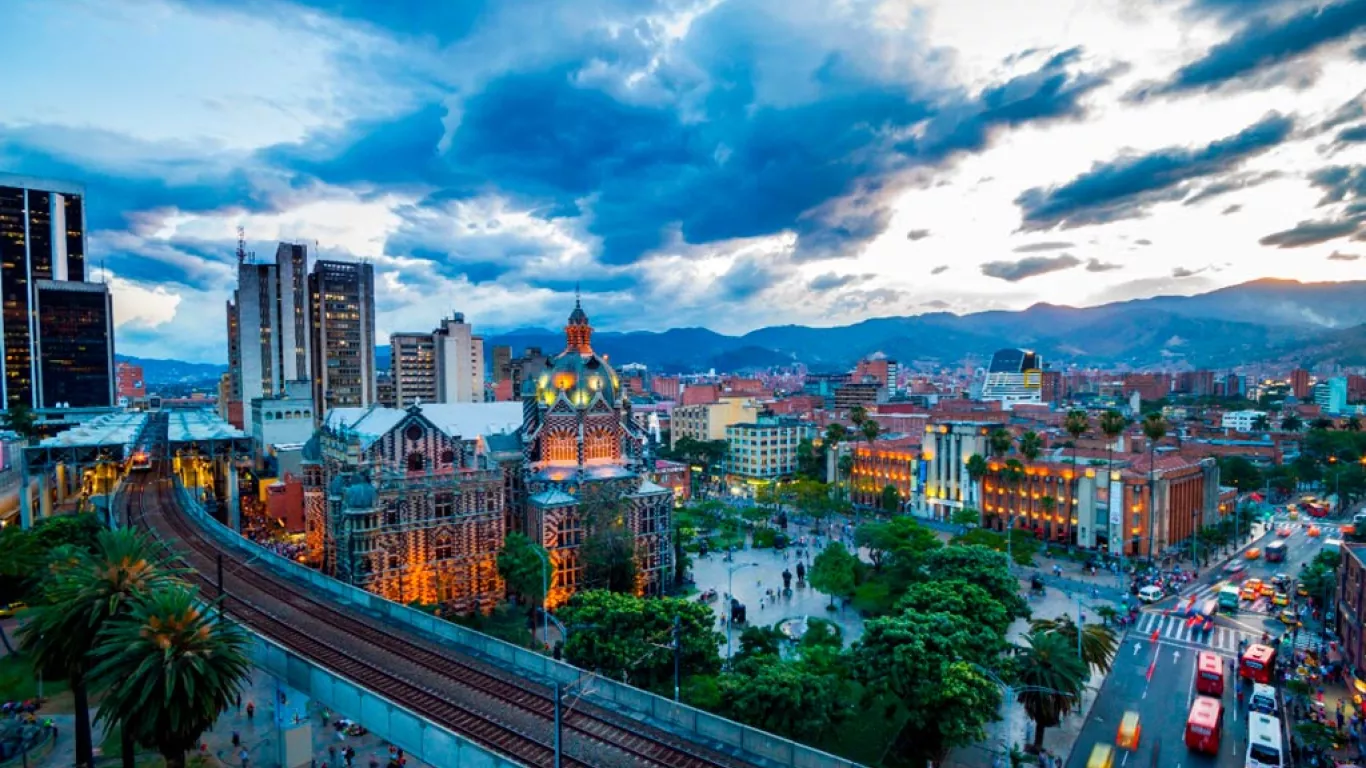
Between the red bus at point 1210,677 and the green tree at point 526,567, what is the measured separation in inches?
1941

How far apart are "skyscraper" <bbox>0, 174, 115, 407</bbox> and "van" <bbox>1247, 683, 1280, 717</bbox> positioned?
208 metres

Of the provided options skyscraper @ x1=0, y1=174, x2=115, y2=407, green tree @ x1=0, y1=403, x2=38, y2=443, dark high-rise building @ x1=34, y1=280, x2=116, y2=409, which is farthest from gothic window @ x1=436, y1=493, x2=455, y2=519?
skyscraper @ x1=0, y1=174, x2=115, y2=407

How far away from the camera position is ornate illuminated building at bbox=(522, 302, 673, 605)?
237 ft

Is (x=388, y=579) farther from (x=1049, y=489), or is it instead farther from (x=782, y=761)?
Result: (x=1049, y=489)

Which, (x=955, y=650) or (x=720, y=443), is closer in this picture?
(x=955, y=650)

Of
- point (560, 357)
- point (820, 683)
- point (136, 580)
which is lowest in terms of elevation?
point (820, 683)

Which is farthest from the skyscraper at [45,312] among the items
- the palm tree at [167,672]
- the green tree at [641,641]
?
the green tree at [641,641]

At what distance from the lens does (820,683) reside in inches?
1507

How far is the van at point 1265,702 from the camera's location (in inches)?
1721

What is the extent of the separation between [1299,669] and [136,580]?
73746 mm

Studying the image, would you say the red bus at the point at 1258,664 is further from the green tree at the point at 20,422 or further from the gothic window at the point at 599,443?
the green tree at the point at 20,422

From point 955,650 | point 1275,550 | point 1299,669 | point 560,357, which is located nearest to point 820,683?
point 955,650

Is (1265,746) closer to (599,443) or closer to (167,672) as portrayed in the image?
(167,672)

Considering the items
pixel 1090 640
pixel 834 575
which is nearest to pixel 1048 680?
pixel 1090 640
